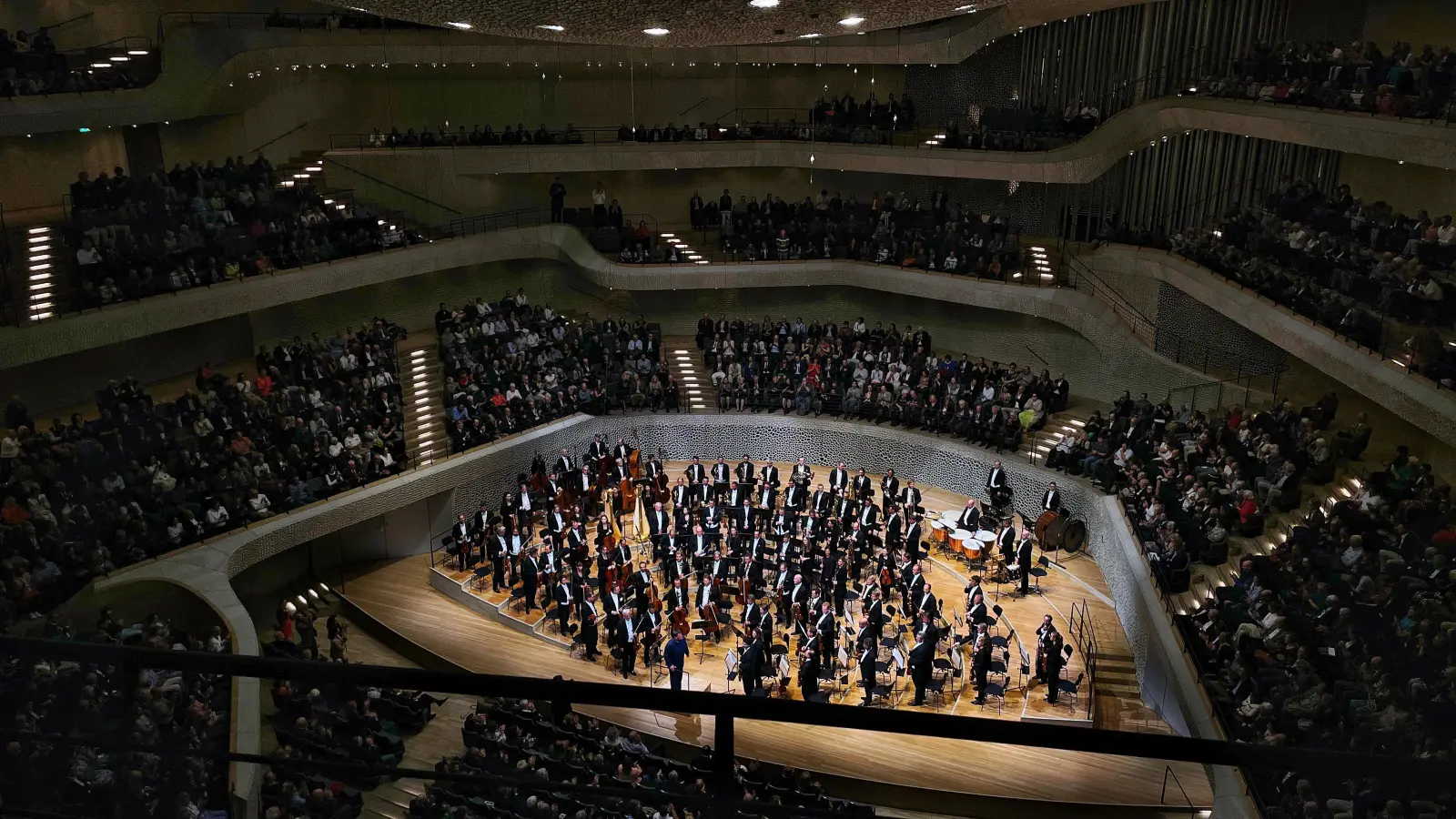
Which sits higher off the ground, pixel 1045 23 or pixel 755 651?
pixel 1045 23

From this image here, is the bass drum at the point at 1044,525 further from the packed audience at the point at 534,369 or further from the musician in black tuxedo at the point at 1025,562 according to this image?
the packed audience at the point at 534,369

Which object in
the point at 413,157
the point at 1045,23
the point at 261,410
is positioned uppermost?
the point at 1045,23

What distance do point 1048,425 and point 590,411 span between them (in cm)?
1011

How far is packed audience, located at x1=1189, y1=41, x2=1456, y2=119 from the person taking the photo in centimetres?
1736

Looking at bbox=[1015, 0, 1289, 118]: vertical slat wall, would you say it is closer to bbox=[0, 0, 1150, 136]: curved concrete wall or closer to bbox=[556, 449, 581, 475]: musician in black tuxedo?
bbox=[0, 0, 1150, 136]: curved concrete wall

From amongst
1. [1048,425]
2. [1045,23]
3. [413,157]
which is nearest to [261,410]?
[413,157]

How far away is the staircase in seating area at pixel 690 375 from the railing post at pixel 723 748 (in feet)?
83.7

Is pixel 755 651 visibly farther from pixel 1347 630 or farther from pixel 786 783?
pixel 1347 630

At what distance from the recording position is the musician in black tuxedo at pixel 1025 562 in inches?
808

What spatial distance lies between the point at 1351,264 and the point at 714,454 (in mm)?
14507

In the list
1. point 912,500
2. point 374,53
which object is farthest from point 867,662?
point 374,53

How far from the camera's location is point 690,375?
96.2 feet

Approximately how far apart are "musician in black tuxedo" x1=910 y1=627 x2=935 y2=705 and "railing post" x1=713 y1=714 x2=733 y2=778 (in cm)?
1486

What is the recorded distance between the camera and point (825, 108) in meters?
32.1
